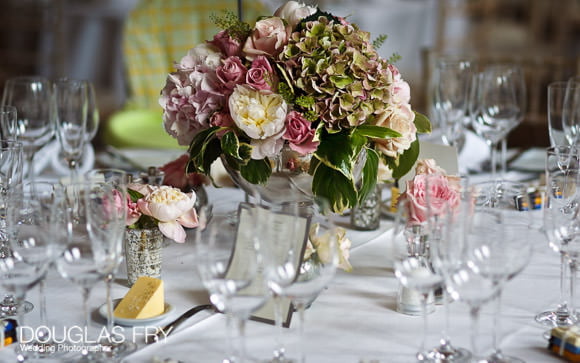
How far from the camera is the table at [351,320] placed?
1.05 meters

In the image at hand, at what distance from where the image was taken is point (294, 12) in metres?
1.26

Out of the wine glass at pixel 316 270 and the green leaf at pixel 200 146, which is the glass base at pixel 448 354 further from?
the green leaf at pixel 200 146

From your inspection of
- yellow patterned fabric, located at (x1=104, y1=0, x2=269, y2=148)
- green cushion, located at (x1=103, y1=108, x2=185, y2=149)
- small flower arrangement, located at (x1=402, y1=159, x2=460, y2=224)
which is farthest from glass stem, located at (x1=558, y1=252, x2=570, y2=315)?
yellow patterned fabric, located at (x1=104, y1=0, x2=269, y2=148)

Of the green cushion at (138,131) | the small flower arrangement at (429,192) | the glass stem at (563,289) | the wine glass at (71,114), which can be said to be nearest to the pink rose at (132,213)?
the small flower arrangement at (429,192)

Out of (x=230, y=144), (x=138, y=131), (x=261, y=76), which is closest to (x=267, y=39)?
(x=261, y=76)

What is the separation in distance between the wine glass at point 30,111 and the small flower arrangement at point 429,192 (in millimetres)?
953

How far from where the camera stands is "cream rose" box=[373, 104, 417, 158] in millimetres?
1262

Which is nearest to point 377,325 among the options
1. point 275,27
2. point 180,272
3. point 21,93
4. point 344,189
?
point 344,189

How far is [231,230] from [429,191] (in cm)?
28

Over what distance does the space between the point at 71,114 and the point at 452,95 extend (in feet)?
3.21

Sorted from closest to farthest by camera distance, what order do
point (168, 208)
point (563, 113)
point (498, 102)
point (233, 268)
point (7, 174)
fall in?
point (233, 268) < point (168, 208) < point (7, 174) < point (563, 113) < point (498, 102)

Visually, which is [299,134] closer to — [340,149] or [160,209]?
[340,149]

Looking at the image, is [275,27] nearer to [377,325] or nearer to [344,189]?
[344,189]

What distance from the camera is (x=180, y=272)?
1352 millimetres
